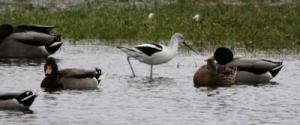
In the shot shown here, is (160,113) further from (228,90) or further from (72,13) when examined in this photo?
(72,13)

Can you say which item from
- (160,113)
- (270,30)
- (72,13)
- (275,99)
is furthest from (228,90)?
(72,13)

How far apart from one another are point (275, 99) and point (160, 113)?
9.80 ft

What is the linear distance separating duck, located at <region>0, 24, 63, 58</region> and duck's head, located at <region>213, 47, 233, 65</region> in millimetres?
5150

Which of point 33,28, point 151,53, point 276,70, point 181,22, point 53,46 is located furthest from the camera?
point 181,22

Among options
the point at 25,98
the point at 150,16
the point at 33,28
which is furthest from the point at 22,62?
the point at 150,16

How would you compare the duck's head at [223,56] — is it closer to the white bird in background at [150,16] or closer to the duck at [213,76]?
the duck at [213,76]

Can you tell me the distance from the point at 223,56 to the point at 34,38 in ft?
19.0

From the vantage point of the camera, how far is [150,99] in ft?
67.7

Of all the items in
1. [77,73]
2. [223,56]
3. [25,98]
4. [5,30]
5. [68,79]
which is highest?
[5,30]

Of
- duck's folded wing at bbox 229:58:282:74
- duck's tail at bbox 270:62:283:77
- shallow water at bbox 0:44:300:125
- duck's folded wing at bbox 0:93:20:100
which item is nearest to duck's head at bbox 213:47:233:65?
duck's folded wing at bbox 229:58:282:74

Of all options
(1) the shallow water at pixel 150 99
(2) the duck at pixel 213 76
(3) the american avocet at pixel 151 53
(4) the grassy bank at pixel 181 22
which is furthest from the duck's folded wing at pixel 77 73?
(4) the grassy bank at pixel 181 22

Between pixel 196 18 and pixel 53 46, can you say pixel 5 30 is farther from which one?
pixel 196 18

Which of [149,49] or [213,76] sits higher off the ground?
[149,49]

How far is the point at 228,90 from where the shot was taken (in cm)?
2244
